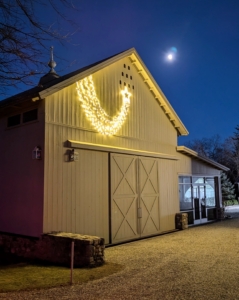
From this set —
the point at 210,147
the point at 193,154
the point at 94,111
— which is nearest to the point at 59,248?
the point at 94,111

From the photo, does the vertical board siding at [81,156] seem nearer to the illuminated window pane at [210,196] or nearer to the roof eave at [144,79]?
the roof eave at [144,79]

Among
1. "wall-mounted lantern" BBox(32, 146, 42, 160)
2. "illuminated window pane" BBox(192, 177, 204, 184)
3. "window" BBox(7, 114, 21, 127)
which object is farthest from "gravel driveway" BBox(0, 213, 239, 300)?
"illuminated window pane" BBox(192, 177, 204, 184)

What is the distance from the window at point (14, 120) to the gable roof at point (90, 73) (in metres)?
0.46

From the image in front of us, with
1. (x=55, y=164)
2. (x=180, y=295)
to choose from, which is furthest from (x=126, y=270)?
(x=55, y=164)

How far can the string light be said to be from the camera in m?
10.5

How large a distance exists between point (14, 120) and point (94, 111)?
2613mm

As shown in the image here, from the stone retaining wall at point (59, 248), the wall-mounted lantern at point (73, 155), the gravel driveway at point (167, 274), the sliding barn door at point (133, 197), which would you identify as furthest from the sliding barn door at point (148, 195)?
the stone retaining wall at point (59, 248)

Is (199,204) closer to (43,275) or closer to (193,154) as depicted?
(193,154)

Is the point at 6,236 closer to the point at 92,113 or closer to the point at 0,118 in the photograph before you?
the point at 0,118

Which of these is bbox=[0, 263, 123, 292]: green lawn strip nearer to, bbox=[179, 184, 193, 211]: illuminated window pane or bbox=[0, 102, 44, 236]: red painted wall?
bbox=[0, 102, 44, 236]: red painted wall

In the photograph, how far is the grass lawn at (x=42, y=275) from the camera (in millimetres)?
6195

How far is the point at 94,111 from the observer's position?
35.7 feet

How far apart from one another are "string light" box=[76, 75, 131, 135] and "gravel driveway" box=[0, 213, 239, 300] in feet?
13.3

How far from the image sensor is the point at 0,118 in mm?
10898
